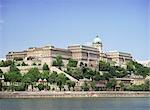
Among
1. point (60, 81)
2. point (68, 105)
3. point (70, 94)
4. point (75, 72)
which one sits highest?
point (75, 72)

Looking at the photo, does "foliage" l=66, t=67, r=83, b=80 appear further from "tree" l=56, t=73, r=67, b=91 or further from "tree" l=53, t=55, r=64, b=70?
"tree" l=56, t=73, r=67, b=91

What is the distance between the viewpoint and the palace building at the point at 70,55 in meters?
44.3

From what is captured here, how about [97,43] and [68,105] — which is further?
[97,43]

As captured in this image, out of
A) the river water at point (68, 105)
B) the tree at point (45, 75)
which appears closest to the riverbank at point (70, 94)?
the tree at point (45, 75)

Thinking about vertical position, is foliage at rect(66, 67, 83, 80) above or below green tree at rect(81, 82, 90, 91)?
above

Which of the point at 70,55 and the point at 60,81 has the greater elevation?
the point at 70,55

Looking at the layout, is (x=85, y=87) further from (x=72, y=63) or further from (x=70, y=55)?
(x=70, y=55)

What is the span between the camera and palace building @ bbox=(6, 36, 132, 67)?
145ft

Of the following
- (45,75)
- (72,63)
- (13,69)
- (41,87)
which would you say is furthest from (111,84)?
(13,69)

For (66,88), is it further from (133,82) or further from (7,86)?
(133,82)

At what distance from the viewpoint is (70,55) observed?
4719 centimetres

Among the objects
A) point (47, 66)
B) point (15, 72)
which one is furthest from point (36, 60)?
point (15, 72)

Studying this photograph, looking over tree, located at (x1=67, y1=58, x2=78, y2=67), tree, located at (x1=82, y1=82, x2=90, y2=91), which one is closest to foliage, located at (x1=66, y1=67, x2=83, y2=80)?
tree, located at (x1=82, y1=82, x2=90, y2=91)

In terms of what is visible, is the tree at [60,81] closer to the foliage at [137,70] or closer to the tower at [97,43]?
the foliage at [137,70]
